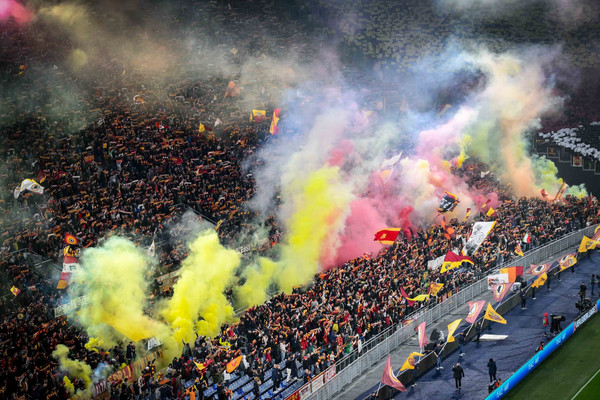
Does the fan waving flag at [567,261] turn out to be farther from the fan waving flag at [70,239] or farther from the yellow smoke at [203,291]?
the fan waving flag at [70,239]

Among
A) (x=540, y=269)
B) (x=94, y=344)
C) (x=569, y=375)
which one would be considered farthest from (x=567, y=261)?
(x=94, y=344)

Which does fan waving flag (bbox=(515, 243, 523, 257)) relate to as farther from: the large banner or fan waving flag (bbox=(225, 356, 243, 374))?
fan waving flag (bbox=(225, 356, 243, 374))

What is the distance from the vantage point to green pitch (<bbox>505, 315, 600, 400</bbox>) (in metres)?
24.0

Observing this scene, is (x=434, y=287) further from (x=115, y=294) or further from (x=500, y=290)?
(x=115, y=294)

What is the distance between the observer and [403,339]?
27.0 meters

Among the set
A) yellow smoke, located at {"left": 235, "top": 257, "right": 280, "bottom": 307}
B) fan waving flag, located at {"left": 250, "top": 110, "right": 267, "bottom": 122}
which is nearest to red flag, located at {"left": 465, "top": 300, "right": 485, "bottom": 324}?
yellow smoke, located at {"left": 235, "top": 257, "right": 280, "bottom": 307}

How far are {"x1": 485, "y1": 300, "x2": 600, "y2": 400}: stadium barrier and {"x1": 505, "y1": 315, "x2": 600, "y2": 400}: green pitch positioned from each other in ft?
0.57

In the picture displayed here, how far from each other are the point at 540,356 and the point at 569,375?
1170 millimetres

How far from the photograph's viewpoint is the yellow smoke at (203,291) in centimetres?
2616

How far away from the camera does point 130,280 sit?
27031 mm

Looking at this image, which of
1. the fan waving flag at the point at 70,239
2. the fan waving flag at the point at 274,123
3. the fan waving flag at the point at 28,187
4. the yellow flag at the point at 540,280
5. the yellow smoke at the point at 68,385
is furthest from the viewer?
the fan waving flag at the point at 274,123

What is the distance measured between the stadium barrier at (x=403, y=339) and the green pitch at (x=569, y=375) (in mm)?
3127

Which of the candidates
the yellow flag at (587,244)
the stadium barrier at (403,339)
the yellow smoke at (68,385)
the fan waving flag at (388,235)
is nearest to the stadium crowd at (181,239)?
the yellow smoke at (68,385)

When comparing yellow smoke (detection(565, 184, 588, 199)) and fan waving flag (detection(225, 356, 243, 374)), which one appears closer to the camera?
fan waving flag (detection(225, 356, 243, 374))
